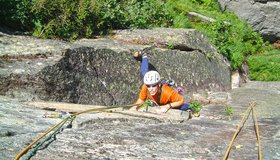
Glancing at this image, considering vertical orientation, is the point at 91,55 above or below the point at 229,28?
below

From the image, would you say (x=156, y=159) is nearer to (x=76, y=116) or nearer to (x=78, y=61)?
(x=76, y=116)

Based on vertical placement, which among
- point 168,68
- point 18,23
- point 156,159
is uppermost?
point 18,23

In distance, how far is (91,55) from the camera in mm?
10586

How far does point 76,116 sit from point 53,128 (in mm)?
1220

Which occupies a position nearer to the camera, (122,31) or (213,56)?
(122,31)

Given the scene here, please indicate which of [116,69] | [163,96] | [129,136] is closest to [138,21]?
[116,69]

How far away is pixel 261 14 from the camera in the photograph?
2023 centimetres

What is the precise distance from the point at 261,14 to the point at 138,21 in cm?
872

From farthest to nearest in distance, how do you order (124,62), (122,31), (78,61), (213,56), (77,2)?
(213,56), (122,31), (77,2), (124,62), (78,61)

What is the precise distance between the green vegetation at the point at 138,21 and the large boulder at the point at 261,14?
0.46m

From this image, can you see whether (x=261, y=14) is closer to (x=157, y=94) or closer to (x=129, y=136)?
(x=157, y=94)

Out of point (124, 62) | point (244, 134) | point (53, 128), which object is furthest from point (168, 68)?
point (53, 128)

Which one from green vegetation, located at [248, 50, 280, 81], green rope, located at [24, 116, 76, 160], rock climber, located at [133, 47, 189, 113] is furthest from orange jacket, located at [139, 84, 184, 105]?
green vegetation, located at [248, 50, 280, 81]

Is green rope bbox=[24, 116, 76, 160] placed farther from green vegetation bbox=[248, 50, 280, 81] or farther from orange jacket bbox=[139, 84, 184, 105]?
green vegetation bbox=[248, 50, 280, 81]
